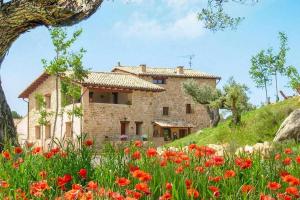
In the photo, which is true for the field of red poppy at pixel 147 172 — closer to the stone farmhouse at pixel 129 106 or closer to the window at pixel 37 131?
the stone farmhouse at pixel 129 106

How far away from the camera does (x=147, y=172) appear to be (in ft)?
17.9

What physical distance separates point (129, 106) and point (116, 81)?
2.71m

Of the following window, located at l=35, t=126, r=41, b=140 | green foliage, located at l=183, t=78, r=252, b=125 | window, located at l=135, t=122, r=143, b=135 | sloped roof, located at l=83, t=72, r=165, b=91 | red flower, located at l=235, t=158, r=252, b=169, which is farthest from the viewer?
window, located at l=35, t=126, r=41, b=140

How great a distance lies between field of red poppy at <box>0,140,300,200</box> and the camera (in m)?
4.74

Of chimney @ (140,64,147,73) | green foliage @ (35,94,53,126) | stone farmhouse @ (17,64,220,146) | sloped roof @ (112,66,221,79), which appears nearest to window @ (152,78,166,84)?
stone farmhouse @ (17,64,220,146)

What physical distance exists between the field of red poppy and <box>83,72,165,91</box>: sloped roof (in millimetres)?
37295

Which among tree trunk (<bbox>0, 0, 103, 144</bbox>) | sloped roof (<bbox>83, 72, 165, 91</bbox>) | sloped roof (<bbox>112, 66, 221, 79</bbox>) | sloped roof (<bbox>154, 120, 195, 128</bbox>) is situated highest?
sloped roof (<bbox>112, 66, 221, 79</bbox>)

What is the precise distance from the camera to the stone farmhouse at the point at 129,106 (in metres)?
43.4

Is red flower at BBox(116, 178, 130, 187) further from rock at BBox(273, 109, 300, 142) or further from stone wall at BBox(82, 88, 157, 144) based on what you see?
stone wall at BBox(82, 88, 157, 144)

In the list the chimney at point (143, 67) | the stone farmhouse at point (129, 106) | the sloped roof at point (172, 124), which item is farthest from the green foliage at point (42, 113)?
the chimney at point (143, 67)

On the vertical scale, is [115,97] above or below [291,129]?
above

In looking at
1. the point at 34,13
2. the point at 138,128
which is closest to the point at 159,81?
the point at 138,128

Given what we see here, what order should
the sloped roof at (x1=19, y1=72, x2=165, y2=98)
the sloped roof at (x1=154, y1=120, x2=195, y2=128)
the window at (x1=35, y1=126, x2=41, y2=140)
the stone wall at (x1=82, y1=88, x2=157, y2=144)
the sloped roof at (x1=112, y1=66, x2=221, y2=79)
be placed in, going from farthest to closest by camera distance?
the sloped roof at (x1=112, y1=66, x2=221, y2=79), the window at (x1=35, y1=126, x2=41, y2=140), the sloped roof at (x1=154, y1=120, x2=195, y2=128), the sloped roof at (x1=19, y1=72, x2=165, y2=98), the stone wall at (x1=82, y1=88, x2=157, y2=144)

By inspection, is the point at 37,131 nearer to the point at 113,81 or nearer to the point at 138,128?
the point at 113,81
